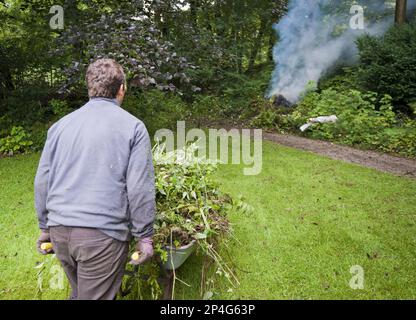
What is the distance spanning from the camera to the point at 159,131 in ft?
28.5

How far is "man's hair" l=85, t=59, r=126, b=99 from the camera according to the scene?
205 cm

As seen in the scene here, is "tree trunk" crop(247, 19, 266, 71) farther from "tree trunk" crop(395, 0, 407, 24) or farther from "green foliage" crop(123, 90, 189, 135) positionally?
"green foliage" crop(123, 90, 189, 135)

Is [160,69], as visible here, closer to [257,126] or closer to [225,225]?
[225,225]

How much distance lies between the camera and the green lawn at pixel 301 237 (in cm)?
324

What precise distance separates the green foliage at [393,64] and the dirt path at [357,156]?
2.61m

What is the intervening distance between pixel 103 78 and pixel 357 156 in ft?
21.4

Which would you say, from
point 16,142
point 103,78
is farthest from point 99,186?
point 16,142

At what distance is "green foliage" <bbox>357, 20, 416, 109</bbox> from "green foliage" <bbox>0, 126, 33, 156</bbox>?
8.70 meters

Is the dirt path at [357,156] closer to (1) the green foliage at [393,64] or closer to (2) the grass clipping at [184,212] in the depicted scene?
(1) the green foliage at [393,64]

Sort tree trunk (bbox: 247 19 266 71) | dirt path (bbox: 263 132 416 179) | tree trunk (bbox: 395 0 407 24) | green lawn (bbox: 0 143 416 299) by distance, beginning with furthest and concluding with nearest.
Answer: tree trunk (bbox: 247 19 266 71), tree trunk (bbox: 395 0 407 24), dirt path (bbox: 263 132 416 179), green lawn (bbox: 0 143 416 299)

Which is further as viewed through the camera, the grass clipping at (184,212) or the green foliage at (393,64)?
the green foliage at (393,64)

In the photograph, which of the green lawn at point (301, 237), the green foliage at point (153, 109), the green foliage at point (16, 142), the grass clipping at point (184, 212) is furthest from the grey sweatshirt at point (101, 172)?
the green foliage at point (16, 142)

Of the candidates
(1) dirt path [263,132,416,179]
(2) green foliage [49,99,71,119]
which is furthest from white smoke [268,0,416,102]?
(2) green foliage [49,99,71,119]

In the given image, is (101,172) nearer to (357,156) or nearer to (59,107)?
(357,156)
